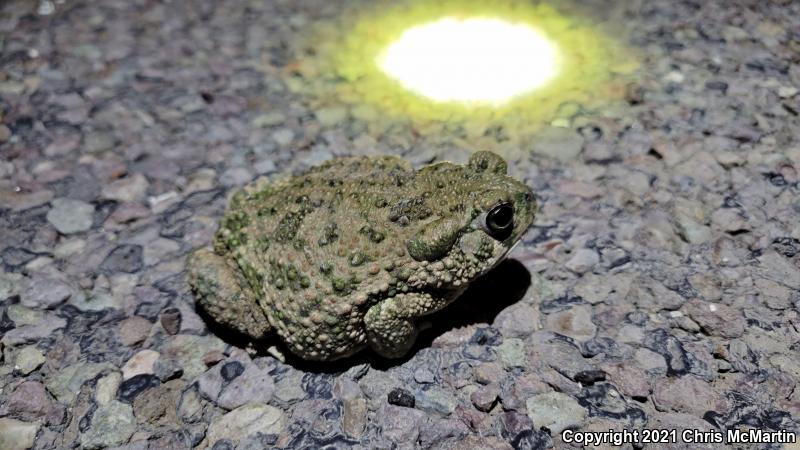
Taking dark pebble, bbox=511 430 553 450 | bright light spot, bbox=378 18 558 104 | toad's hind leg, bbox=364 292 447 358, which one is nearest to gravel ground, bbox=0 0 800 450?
dark pebble, bbox=511 430 553 450

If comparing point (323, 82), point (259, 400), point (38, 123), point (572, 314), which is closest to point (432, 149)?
point (323, 82)

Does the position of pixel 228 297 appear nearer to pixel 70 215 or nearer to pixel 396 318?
pixel 396 318

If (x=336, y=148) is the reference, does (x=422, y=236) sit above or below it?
above

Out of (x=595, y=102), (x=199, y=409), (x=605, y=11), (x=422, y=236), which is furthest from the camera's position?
(x=605, y=11)

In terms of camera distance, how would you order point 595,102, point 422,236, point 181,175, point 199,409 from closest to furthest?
point 422,236, point 199,409, point 181,175, point 595,102

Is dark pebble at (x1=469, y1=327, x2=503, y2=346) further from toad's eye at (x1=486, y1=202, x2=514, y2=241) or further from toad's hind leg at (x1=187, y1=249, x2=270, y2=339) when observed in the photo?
toad's hind leg at (x1=187, y1=249, x2=270, y2=339)

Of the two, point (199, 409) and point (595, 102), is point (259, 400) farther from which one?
point (595, 102)

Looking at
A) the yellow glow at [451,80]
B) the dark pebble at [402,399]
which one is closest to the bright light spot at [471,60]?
the yellow glow at [451,80]

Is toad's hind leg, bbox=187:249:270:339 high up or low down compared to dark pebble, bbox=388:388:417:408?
up
